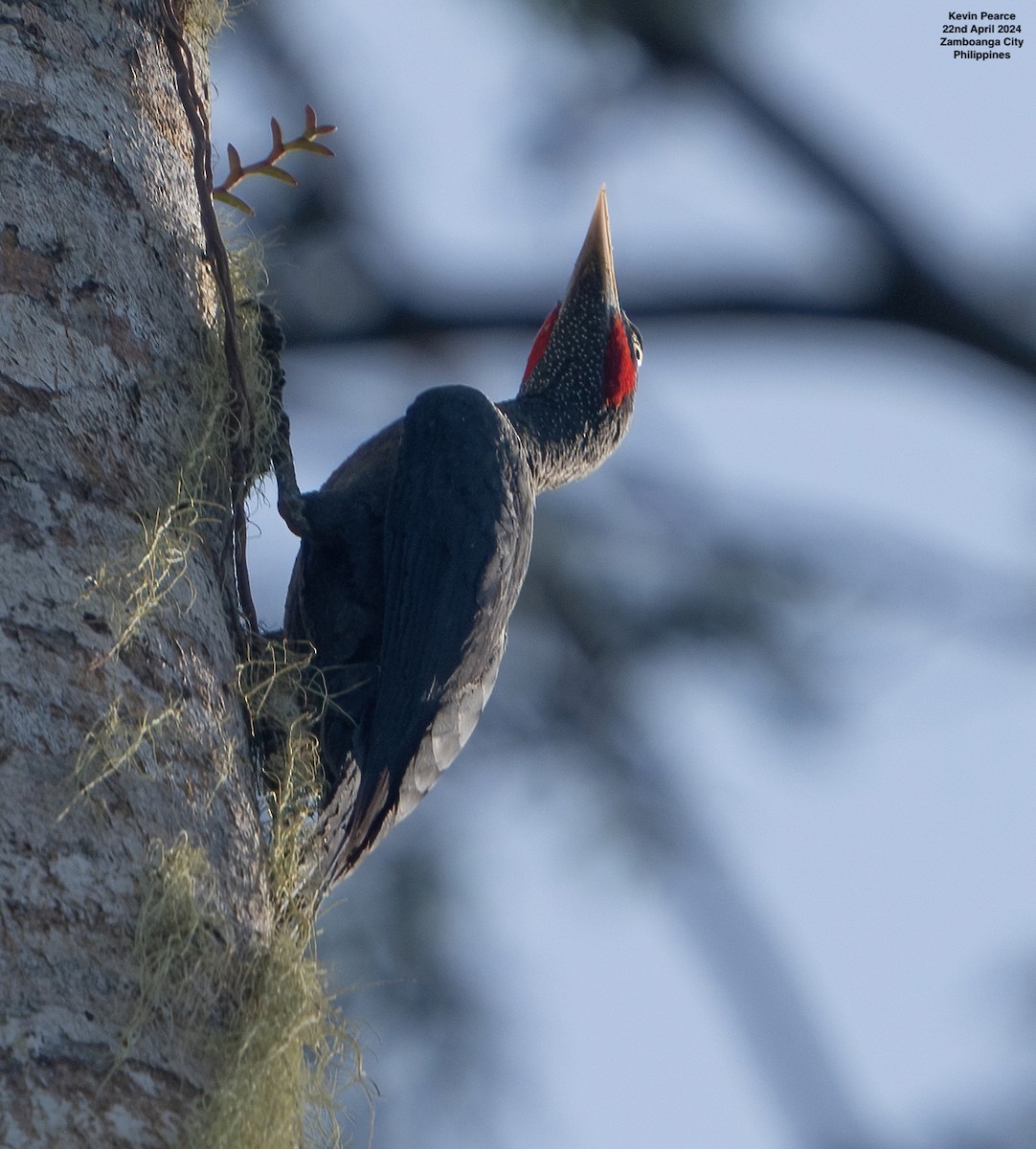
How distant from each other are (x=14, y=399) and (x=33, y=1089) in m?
0.82

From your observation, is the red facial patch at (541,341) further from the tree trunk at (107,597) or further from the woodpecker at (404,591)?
the tree trunk at (107,597)

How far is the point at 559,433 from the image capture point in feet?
12.2

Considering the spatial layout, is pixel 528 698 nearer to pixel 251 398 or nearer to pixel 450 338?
pixel 450 338

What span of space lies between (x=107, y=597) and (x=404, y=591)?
41.8 inches

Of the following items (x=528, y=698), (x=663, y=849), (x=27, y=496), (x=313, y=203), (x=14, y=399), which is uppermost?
(x=313, y=203)

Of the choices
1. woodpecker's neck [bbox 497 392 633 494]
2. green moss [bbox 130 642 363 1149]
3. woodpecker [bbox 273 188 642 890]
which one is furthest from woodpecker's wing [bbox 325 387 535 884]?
green moss [bbox 130 642 363 1149]

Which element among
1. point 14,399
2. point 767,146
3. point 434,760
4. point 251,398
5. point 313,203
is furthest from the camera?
point 313,203

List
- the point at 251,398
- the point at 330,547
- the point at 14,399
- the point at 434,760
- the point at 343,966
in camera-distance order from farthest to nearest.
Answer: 1. the point at 343,966
2. the point at 330,547
3. the point at 434,760
4. the point at 251,398
5. the point at 14,399

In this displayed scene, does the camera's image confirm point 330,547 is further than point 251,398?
Yes

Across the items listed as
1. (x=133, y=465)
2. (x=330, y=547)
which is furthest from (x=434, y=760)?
(x=133, y=465)

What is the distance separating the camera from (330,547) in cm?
294

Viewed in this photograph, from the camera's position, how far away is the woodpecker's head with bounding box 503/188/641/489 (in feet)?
12.2

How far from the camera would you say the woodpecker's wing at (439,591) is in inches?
102

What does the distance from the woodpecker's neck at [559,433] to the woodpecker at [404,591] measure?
1.46 ft
